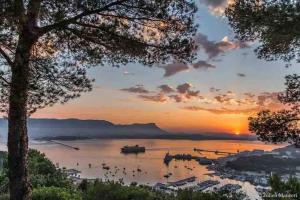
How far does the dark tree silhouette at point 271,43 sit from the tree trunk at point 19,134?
14.7 feet

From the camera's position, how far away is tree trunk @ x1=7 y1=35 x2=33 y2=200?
20.3ft

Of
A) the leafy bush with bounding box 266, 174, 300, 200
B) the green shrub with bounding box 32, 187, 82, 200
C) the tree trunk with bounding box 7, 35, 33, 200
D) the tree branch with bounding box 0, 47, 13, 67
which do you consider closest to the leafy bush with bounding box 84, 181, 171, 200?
the green shrub with bounding box 32, 187, 82, 200

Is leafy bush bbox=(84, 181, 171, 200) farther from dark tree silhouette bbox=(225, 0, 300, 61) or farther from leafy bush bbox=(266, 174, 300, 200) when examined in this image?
dark tree silhouette bbox=(225, 0, 300, 61)

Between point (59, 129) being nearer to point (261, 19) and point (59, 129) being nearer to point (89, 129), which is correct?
point (89, 129)

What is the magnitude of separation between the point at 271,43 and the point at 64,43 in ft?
14.7

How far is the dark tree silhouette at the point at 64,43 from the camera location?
613 cm

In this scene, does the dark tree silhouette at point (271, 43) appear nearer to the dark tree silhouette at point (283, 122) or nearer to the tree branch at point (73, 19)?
the dark tree silhouette at point (283, 122)

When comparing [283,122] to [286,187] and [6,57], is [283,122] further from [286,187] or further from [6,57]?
[6,57]

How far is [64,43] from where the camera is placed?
7.58 meters

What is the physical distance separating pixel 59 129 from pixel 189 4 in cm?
9640

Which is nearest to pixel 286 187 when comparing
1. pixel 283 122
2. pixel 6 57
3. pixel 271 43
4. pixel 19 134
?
pixel 283 122

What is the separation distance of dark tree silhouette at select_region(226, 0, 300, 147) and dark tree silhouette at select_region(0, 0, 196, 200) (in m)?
1.43

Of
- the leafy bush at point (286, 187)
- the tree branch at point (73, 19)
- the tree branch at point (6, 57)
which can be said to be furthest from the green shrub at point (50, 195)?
the leafy bush at point (286, 187)

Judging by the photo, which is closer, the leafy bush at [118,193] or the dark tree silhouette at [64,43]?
the dark tree silhouette at [64,43]
